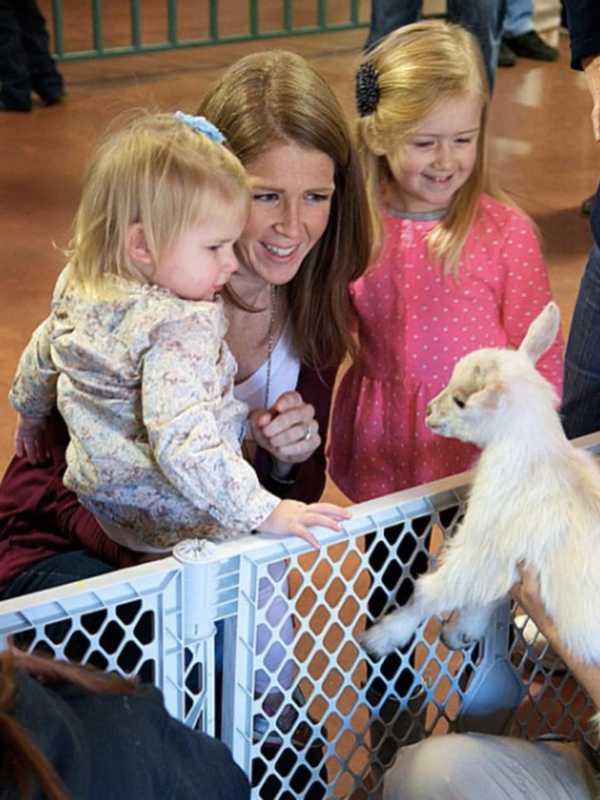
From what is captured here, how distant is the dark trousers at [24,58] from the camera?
18.2 ft

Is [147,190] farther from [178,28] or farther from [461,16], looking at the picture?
[178,28]

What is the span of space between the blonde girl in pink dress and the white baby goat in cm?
45

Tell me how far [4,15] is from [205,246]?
423cm

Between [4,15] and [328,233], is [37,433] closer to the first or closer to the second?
[328,233]

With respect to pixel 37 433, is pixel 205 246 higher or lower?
higher

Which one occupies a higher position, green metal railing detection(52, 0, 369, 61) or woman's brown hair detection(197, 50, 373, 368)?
woman's brown hair detection(197, 50, 373, 368)

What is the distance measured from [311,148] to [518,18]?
5.15m

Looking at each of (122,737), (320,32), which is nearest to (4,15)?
(320,32)

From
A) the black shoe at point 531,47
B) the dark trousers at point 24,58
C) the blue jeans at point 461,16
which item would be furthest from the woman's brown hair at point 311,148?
the black shoe at point 531,47

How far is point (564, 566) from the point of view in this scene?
1.55 meters

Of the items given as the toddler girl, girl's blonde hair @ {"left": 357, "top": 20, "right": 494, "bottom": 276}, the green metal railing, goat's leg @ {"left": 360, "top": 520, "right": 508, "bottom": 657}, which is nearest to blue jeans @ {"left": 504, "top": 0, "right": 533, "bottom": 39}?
the green metal railing

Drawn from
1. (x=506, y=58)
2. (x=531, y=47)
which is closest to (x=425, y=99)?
(x=506, y=58)

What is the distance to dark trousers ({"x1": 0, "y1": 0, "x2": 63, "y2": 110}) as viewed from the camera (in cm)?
554

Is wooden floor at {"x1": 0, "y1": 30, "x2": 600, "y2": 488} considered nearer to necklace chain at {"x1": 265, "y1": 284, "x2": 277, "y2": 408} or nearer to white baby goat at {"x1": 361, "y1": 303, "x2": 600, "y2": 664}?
necklace chain at {"x1": 265, "y1": 284, "x2": 277, "y2": 408}
